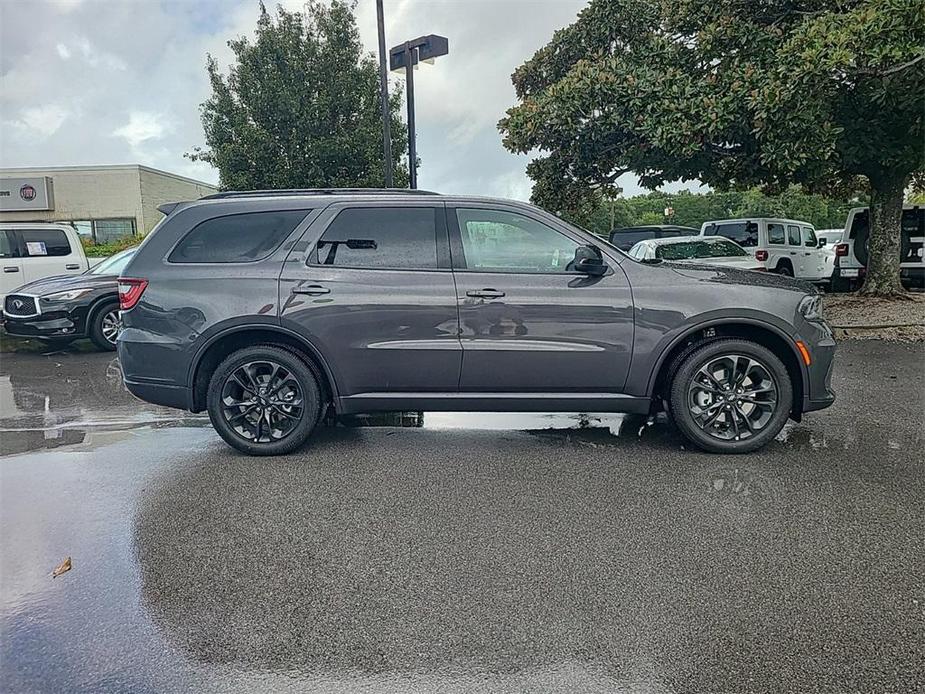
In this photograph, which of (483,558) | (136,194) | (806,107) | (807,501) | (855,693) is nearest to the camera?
(855,693)

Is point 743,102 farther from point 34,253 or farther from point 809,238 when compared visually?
point 34,253

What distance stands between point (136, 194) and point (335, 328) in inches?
1144

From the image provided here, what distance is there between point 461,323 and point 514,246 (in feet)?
2.20

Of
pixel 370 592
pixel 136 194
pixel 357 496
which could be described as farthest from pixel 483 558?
pixel 136 194

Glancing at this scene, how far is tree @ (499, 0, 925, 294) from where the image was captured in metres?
8.52

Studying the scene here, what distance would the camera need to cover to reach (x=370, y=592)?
2.96 metres

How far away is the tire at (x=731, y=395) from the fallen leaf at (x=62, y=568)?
12.3 feet

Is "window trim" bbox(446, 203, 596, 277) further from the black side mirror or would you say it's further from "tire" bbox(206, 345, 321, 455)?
"tire" bbox(206, 345, 321, 455)

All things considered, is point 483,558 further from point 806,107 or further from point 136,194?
point 136,194

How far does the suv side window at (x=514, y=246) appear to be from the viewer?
15.2 ft

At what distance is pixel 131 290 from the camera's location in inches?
183

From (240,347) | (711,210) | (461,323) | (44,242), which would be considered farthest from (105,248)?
(711,210)

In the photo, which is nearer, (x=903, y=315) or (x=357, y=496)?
(x=357, y=496)

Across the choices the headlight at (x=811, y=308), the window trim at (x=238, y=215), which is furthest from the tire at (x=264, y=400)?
the headlight at (x=811, y=308)
